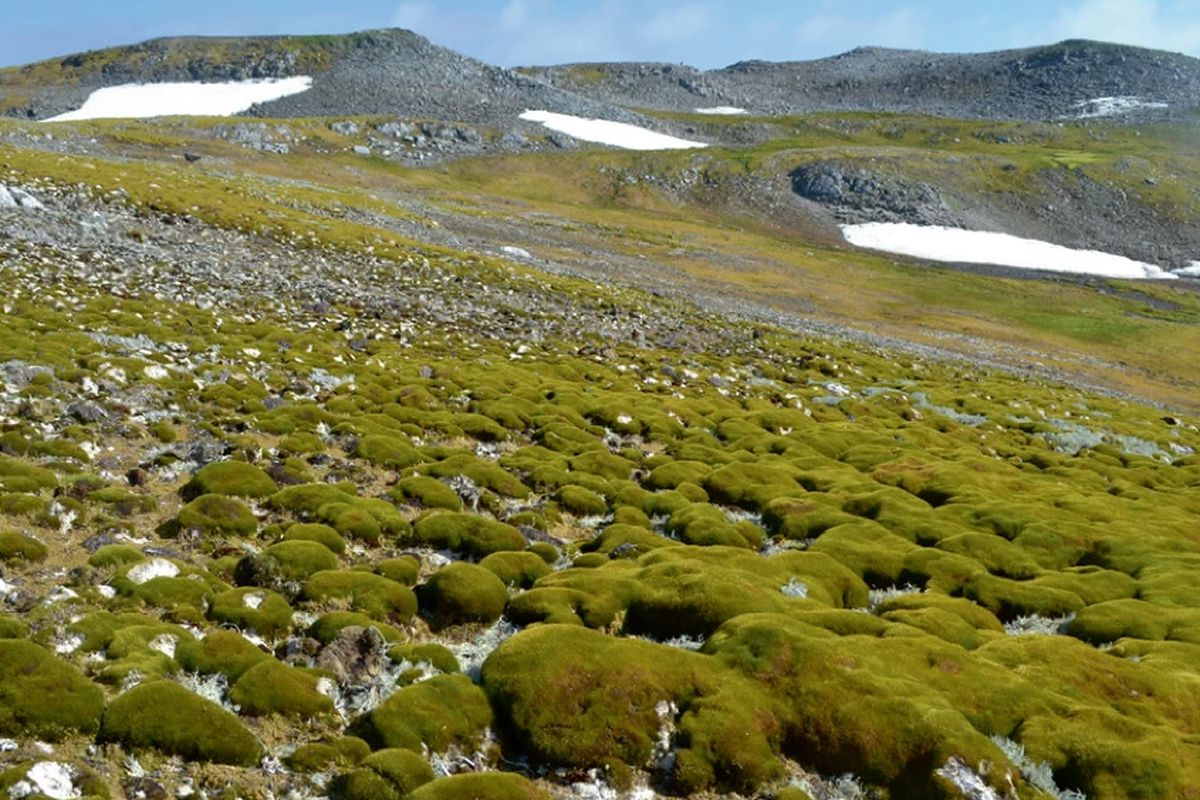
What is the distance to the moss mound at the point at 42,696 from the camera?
9.79m

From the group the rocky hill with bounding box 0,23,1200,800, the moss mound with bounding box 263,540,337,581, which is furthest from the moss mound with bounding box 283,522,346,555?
the moss mound with bounding box 263,540,337,581

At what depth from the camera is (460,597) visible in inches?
607

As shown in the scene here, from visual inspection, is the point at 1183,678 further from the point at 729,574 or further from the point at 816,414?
the point at 816,414

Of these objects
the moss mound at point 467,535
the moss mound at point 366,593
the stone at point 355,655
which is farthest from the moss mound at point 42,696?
the moss mound at point 467,535

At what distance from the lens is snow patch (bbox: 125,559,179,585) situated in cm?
1394

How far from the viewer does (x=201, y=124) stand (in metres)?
156

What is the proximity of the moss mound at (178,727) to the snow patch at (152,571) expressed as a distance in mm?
3872

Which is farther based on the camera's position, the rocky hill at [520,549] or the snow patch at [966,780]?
the rocky hill at [520,549]

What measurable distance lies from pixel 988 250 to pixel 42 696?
180006mm

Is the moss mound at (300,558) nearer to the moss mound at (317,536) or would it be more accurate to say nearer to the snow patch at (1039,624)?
the moss mound at (317,536)

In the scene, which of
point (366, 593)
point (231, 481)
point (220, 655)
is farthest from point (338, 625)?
point (231, 481)

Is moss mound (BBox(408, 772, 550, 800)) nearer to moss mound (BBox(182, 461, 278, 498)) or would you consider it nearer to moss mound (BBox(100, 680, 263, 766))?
moss mound (BBox(100, 680, 263, 766))

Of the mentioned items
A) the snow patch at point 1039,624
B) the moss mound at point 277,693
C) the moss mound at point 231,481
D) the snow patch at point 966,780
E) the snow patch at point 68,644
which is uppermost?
the moss mound at point 231,481

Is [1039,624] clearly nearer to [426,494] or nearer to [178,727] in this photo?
[426,494]
